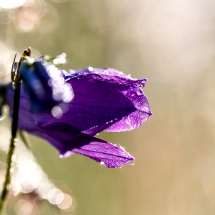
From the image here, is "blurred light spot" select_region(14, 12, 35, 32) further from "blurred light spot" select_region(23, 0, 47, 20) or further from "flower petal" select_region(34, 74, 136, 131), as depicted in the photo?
"flower petal" select_region(34, 74, 136, 131)

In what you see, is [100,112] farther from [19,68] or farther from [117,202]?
[117,202]

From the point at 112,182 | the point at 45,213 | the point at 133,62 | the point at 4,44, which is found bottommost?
the point at 45,213

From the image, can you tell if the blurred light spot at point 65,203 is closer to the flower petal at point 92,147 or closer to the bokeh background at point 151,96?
the flower petal at point 92,147

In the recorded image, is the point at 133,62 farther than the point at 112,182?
Yes

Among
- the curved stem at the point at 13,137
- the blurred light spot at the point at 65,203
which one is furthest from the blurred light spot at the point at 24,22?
the curved stem at the point at 13,137

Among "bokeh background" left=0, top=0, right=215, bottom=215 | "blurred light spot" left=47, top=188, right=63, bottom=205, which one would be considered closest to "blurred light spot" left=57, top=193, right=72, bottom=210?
"blurred light spot" left=47, top=188, right=63, bottom=205

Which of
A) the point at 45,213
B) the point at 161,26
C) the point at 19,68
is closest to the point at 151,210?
the point at 45,213

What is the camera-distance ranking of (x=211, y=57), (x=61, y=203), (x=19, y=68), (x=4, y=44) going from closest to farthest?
(x=19, y=68) < (x=61, y=203) < (x=4, y=44) < (x=211, y=57)

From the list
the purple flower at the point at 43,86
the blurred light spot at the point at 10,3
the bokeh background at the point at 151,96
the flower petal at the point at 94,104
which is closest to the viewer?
the purple flower at the point at 43,86

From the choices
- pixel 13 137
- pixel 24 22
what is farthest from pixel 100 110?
pixel 24 22
